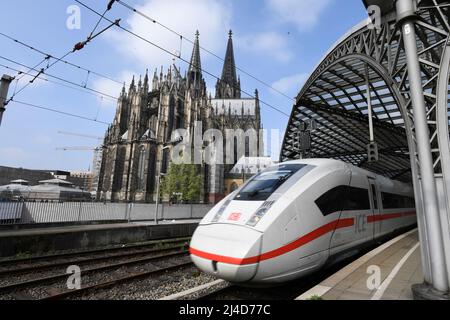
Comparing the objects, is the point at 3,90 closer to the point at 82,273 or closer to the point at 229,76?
the point at 82,273

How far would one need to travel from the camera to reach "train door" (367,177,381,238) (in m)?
8.22

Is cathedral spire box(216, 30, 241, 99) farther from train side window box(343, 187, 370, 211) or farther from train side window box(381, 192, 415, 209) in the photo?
train side window box(343, 187, 370, 211)

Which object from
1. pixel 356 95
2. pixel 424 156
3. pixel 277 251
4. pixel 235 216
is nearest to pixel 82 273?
pixel 235 216

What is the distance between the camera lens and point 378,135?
26.5 meters

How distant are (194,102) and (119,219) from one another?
40.6 metres

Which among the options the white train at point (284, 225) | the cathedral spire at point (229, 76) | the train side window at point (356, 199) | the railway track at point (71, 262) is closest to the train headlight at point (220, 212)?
the white train at point (284, 225)

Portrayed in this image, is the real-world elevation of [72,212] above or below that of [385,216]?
below

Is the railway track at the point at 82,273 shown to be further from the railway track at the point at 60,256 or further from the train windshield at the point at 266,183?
the train windshield at the point at 266,183

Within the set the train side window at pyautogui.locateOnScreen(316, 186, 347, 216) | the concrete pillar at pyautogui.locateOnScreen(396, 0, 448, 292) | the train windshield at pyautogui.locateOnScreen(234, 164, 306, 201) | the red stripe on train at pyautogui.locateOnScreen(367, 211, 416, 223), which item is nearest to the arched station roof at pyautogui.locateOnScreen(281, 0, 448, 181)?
the concrete pillar at pyautogui.locateOnScreen(396, 0, 448, 292)

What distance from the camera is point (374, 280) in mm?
5027

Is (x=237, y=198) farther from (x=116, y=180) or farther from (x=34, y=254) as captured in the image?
(x=116, y=180)

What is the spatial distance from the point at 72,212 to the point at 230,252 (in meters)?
15.7

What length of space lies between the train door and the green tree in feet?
132

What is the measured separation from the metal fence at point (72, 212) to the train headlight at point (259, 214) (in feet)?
51.0
